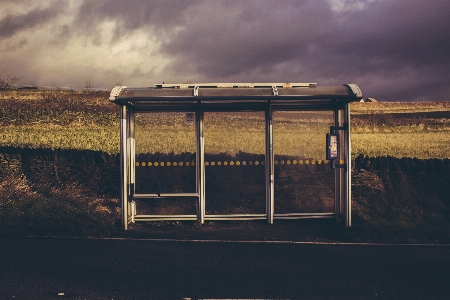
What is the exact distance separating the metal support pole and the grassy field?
31 cm

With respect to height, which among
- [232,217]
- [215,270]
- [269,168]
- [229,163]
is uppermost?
[229,163]

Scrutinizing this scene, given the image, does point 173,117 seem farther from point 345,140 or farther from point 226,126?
point 345,140

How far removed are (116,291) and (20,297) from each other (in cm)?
102

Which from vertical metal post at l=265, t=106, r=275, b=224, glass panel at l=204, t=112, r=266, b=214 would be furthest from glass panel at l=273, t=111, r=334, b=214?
glass panel at l=204, t=112, r=266, b=214

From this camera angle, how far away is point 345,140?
31.8 feet

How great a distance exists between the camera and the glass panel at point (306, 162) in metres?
10.3

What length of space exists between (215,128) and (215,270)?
4.66 m

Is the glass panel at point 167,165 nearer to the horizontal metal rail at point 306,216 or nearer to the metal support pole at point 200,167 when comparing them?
the metal support pole at point 200,167

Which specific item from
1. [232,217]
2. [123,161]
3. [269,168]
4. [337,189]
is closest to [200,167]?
[232,217]

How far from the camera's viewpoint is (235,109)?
1029cm

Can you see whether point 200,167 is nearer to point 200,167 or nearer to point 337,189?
point 200,167

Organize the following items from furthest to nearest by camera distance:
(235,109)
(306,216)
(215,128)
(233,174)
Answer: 1. (215,128)
2. (233,174)
3. (235,109)
4. (306,216)

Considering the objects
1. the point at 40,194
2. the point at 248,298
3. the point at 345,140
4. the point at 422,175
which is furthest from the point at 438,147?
the point at 248,298

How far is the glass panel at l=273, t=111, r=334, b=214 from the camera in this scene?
10297 mm
